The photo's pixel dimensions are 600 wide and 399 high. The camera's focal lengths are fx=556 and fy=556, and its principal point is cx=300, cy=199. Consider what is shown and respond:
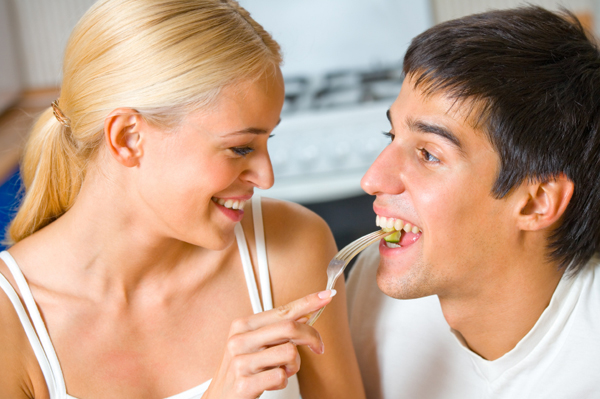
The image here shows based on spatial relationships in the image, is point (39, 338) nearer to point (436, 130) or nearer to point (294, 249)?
point (294, 249)

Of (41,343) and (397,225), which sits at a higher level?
(397,225)

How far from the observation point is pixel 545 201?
3.74 ft

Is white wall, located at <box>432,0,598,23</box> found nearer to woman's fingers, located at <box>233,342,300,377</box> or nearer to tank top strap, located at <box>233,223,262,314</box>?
tank top strap, located at <box>233,223,262,314</box>

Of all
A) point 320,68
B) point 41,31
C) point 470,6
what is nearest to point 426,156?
point 320,68

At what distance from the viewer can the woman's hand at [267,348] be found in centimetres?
93

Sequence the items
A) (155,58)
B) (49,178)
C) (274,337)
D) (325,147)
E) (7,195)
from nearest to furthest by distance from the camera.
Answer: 1. (274,337)
2. (155,58)
3. (49,178)
4. (7,195)
5. (325,147)

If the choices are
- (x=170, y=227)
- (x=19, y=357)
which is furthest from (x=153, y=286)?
(x=19, y=357)

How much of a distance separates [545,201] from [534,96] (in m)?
0.21

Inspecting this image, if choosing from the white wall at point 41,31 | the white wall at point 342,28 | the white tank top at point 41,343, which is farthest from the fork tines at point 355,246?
the white wall at point 41,31

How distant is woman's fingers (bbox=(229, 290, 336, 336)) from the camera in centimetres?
93

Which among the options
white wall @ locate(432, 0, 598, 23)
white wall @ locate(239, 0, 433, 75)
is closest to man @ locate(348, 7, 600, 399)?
white wall @ locate(239, 0, 433, 75)

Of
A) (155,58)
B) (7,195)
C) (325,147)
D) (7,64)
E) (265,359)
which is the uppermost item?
(155,58)

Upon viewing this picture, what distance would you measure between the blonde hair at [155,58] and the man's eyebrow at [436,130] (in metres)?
0.32

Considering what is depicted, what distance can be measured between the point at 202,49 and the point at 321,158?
2064 millimetres
